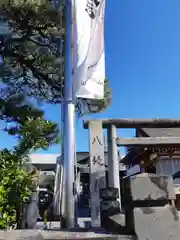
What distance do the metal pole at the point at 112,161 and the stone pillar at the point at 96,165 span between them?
0.48 feet

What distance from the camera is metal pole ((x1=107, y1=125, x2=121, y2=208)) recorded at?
5.29 metres

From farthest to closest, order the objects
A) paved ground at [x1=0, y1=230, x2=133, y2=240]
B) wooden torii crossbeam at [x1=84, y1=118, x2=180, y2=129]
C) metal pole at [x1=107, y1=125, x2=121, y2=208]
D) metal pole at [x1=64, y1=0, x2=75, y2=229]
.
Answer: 1. wooden torii crossbeam at [x1=84, y1=118, x2=180, y2=129]
2. metal pole at [x1=107, y1=125, x2=121, y2=208]
3. metal pole at [x1=64, y1=0, x2=75, y2=229]
4. paved ground at [x1=0, y1=230, x2=133, y2=240]

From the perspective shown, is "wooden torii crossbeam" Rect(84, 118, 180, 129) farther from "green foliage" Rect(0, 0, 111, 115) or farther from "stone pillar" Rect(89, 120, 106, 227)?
"green foliage" Rect(0, 0, 111, 115)

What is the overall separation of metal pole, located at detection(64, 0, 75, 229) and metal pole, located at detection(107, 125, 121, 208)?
1472 mm

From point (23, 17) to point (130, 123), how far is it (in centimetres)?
373

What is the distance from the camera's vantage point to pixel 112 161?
5414 mm

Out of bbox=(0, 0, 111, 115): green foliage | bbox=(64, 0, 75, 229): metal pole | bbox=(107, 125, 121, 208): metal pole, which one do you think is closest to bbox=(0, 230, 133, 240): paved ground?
bbox=(64, 0, 75, 229): metal pole

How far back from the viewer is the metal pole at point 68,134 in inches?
152

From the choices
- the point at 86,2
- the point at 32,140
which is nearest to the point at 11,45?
the point at 32,140

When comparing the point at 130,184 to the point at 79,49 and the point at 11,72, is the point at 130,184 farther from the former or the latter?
the point at 11,72

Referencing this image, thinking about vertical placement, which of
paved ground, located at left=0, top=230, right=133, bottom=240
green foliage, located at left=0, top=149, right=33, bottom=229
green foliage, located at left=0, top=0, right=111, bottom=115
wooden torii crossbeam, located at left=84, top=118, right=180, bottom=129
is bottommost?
paved ground, located at left=0, top=230, right=133, bottom=240

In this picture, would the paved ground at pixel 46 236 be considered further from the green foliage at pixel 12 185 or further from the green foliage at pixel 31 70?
the green foliage at pixel 31 70

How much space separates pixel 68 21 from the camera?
4.61 metres

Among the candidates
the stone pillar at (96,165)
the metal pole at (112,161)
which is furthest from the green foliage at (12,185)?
the metal pole at (112,161)
